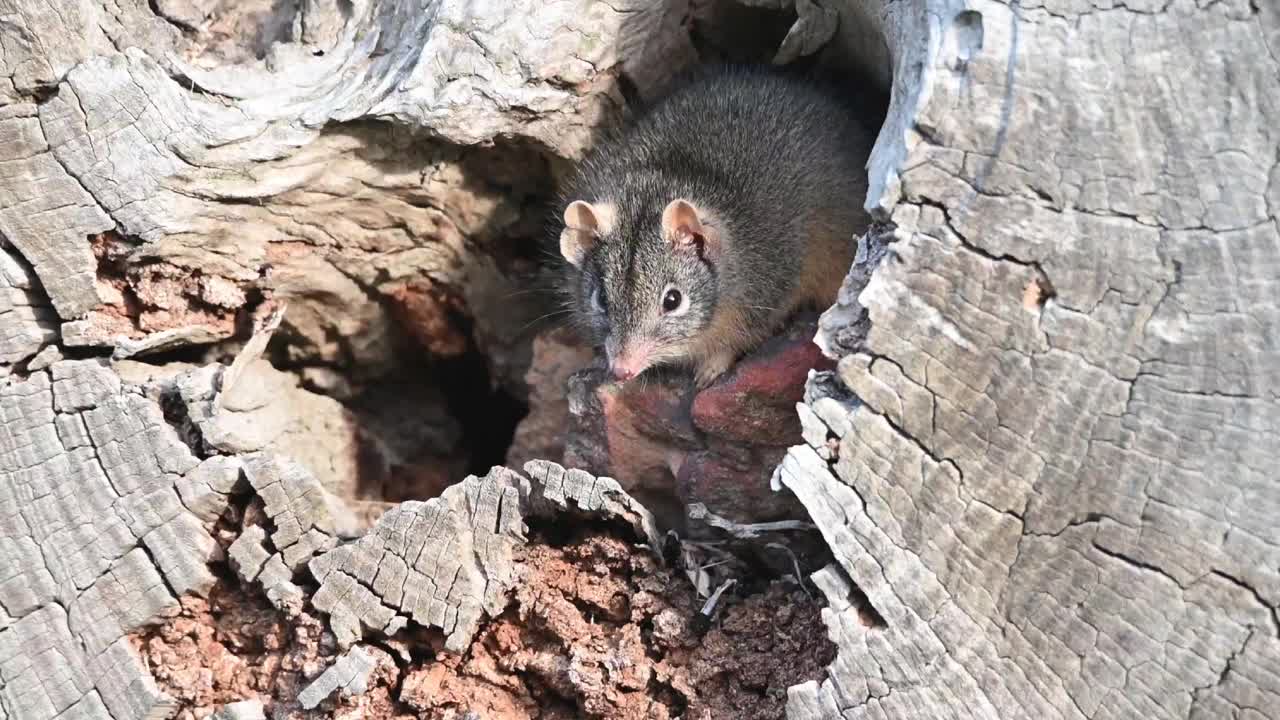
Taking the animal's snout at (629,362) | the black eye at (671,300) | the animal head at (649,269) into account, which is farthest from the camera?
the black eye at (671,300)

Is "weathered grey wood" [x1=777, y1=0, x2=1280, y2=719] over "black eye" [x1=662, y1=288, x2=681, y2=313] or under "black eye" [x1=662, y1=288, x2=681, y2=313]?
over

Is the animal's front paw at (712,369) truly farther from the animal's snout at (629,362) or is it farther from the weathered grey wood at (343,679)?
the weathered grey wood at (343,679)

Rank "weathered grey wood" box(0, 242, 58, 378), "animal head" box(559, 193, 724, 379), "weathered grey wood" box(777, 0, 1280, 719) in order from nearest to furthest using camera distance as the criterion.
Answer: "weathered grey wood" box(777, 0, 1280, 719) < "weathered grey wood" box(0, 242, 58, 378) < "animal head" box(559, 193, 724, 379)

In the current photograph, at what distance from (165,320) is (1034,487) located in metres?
2.81

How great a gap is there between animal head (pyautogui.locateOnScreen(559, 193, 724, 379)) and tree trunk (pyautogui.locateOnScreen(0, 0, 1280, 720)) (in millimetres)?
378

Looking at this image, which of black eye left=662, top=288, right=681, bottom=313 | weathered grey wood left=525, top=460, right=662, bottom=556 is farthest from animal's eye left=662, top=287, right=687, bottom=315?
weathered grey wood left=525, top=460, right=662, bottom=556

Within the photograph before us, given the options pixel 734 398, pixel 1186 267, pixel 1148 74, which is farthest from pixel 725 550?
pixel 1148 74

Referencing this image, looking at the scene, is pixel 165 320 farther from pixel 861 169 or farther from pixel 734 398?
pixel 861 169

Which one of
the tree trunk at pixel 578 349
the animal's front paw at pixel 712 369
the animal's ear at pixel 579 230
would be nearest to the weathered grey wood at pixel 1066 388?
the tree trunk at pixel 578 349

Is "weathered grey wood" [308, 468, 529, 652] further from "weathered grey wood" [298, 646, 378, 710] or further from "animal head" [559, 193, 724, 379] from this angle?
"animal head" [559, 193, 724, 379]

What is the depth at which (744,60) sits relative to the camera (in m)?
4.58

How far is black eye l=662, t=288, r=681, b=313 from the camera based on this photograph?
427cm

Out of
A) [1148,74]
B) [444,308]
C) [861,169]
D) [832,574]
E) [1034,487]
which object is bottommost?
[444,308]

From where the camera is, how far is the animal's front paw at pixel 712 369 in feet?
13.1
